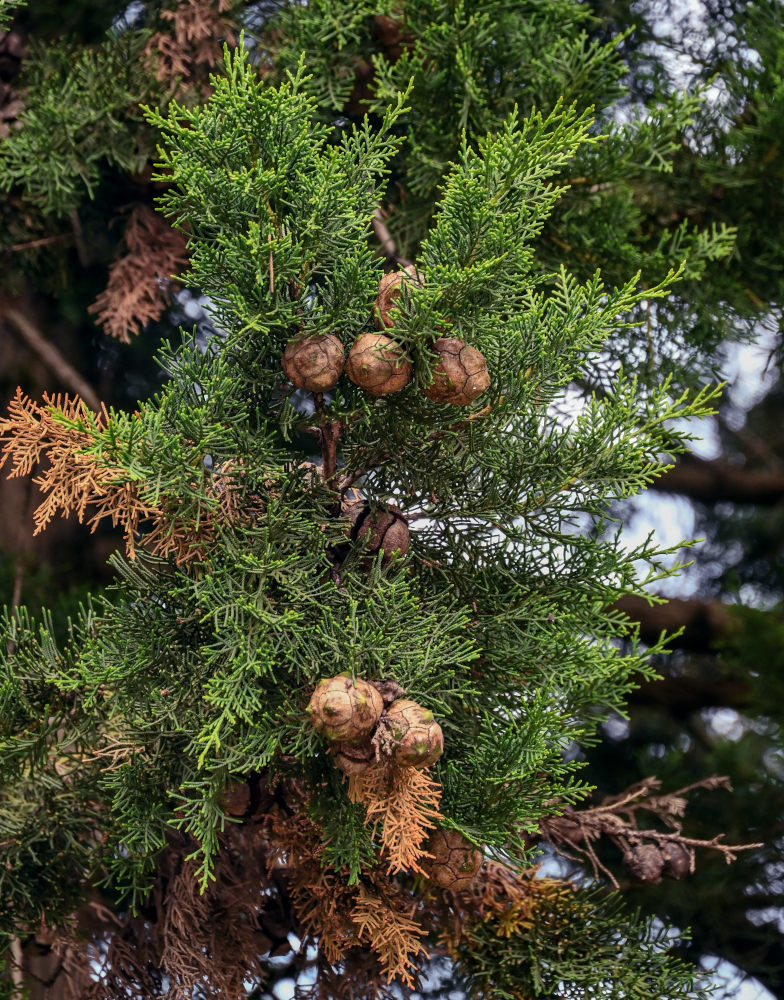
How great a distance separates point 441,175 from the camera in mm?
1650

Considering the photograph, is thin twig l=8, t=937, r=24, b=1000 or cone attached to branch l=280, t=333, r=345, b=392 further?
thin twig l=8, t=937, r=24, b=1000

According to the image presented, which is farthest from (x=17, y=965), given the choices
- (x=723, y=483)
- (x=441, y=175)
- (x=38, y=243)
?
(x=723, y=483)

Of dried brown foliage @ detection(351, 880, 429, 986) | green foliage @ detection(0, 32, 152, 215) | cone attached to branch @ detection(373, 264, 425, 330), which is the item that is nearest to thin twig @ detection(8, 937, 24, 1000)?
dried brown foliage @ detection(351, 880, 429, 986)

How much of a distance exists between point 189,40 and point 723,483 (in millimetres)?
2024

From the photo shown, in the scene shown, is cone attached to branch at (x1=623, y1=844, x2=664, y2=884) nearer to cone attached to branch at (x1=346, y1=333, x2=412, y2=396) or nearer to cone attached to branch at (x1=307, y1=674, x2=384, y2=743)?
cone attached to branch at (x1=307, y1=674, x2=384, y2=743)

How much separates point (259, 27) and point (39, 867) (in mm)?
1455

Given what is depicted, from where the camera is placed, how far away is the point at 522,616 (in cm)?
127

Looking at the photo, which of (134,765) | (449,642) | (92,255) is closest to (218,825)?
(134,765)

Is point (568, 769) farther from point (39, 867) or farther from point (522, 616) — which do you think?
point (39, 867)

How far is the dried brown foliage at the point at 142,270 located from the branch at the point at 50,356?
354mm

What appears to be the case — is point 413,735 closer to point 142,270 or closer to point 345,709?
point 345,709

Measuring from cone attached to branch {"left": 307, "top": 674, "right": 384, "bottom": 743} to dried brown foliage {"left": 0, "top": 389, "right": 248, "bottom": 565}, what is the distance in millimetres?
227

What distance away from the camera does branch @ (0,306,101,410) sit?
7.25 ft

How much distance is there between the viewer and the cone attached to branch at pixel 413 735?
3.44ft
